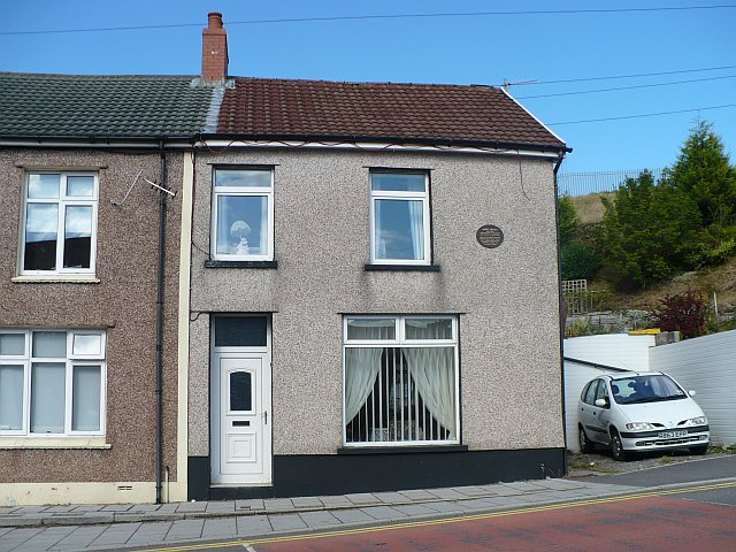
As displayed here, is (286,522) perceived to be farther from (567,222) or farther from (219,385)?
(567,222)

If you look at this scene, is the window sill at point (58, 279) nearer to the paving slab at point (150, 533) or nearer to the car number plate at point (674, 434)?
the paving slab at point (150, 533)

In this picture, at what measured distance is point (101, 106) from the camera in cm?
1541

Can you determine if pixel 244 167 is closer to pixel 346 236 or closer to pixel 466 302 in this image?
pixel 346 236

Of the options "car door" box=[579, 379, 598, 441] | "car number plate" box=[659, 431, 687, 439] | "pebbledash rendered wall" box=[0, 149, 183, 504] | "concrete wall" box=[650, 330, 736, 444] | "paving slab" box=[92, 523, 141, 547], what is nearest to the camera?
A: "paving slab" box=[92, 523, 141, 547]

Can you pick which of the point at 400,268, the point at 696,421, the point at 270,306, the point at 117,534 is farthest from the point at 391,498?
the point at 696,421

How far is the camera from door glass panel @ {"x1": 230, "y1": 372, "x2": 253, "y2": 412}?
14016mm

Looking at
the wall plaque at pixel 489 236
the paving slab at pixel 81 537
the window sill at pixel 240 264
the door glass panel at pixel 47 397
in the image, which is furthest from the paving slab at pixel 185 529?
the wall plaque at pixel 489 236

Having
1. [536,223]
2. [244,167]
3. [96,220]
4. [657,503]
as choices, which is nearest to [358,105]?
[244,167]

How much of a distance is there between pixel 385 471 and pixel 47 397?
222 inches

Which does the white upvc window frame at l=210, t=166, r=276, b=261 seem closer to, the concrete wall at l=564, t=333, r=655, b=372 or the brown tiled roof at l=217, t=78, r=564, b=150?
the brown tiled roof at l=217, t=78, r=564, b=150

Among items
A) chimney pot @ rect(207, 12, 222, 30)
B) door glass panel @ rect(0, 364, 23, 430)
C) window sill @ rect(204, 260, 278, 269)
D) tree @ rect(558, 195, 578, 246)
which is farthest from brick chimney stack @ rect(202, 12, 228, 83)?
tree @ rect(558, 195, 578, 246)

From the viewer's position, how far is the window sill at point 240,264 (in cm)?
1395

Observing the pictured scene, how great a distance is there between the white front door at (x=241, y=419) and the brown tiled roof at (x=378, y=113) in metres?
3.90

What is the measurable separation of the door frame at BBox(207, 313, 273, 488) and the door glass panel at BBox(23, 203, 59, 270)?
9.59ft
